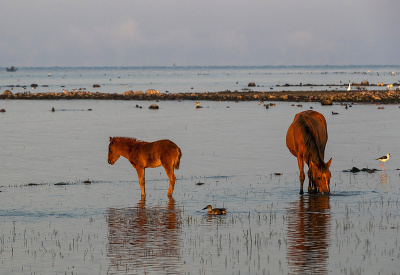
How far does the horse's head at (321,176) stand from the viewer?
19438mm

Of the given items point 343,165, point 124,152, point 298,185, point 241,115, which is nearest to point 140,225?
point 124,152

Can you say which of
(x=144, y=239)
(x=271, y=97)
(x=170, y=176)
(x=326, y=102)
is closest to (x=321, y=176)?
(x=170, y=176)

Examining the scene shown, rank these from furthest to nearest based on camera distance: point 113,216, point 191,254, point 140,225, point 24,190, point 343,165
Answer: point 343,165 < point 24,190 < point 113,216 < point 140,225 < point 191,254

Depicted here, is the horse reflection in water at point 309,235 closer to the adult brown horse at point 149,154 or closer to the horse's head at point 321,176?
the horse's head at point 321,176

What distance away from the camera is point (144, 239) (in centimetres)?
1477

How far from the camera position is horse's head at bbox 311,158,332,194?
19438 mm

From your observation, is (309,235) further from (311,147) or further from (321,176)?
(311,147)

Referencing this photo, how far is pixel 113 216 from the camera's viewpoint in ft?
57.4

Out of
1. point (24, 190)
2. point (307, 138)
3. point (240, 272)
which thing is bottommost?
point (240, 272)

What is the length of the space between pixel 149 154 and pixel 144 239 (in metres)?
5.35

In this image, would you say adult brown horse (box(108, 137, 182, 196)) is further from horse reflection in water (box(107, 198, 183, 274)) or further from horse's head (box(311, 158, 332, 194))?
horse's head (box(311, 158, 332, 194))

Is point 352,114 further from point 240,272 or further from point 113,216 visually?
point 240,272

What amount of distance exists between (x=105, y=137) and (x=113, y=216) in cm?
2286

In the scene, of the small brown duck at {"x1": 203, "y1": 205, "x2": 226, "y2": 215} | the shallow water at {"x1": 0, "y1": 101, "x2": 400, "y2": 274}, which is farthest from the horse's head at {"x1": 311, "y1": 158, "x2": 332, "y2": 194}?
the small brown duck at {"x1": 203, "y1": 205, "x2": 226, "y2": 215}
